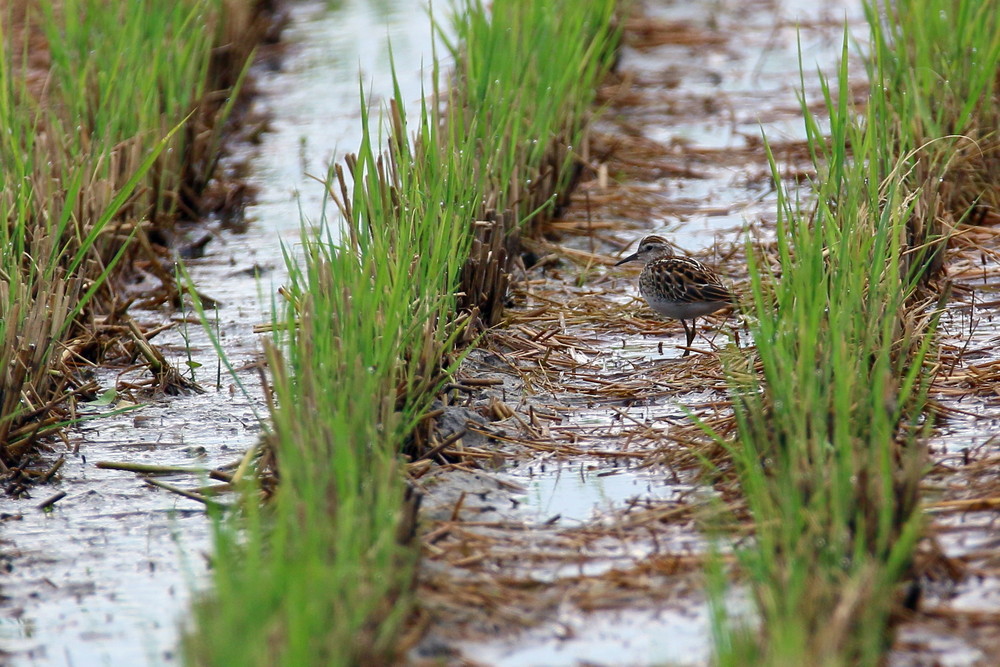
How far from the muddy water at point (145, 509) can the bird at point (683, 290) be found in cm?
137

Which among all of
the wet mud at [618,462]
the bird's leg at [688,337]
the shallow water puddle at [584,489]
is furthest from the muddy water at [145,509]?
the bird's leg at [688,337]

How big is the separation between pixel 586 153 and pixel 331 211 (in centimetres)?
144

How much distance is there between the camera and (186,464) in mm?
4504

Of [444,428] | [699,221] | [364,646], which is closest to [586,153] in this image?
[699,221]

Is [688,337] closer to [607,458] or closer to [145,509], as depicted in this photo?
[607,458]

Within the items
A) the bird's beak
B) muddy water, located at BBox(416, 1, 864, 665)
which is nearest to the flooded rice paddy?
muddy water, located at BBox(416, 1, 864, 665)

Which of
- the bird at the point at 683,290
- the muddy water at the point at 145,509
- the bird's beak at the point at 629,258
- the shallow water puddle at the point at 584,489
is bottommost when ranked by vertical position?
the muddy water at the point at 145,509

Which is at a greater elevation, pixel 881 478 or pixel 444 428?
pixel 881 478

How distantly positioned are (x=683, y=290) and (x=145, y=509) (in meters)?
2.12

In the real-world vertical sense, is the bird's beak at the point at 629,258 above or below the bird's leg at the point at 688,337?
above

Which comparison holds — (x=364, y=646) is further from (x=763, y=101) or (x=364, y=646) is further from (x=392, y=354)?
(x=763, y=101)

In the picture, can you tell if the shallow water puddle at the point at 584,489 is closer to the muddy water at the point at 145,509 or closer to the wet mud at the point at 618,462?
the wet mud at the point at 618,462

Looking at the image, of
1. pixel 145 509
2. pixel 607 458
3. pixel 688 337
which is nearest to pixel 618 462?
→ pixel 607 458

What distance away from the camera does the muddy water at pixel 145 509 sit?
134 inches
